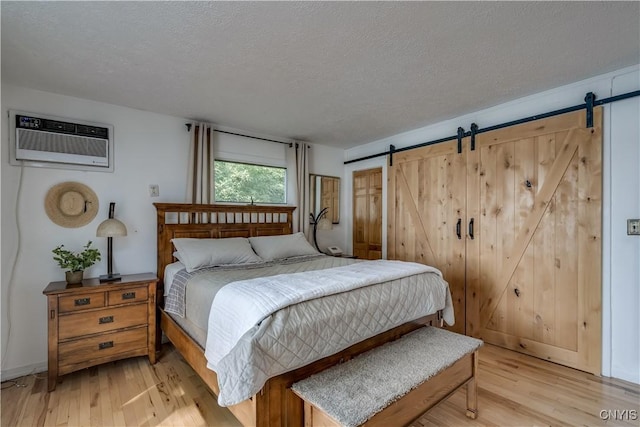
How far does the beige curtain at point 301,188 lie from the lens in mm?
4305

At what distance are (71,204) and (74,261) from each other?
0.56 meters

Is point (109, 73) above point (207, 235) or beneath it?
above

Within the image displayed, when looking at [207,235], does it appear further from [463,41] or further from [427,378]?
[463,41]

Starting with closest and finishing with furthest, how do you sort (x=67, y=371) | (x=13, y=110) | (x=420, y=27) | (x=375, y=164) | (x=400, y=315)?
(x=420, y=27), (x=400, y=315), (x=67, y=371), (x=13, y=110), (x=375, y=164)

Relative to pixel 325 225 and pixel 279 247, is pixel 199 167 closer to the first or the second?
pixel 279 247

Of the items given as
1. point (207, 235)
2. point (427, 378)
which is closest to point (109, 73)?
point (207, 235)

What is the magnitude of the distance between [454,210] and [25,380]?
4326 mm

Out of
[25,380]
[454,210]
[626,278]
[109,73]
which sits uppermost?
[109,73]

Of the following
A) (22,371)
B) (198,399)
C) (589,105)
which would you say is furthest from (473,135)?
(22,371)

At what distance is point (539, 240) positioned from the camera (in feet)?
9.20

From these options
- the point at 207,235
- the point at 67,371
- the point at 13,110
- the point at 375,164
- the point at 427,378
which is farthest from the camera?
the point at 375,164

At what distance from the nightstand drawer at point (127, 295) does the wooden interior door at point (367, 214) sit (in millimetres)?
2998

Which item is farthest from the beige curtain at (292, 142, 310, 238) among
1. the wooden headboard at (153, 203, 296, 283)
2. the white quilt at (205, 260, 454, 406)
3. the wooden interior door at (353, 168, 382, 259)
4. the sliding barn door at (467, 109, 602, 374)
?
the sliding barn door at (467, 109, 602, 374)

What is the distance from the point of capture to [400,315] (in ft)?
6.95
